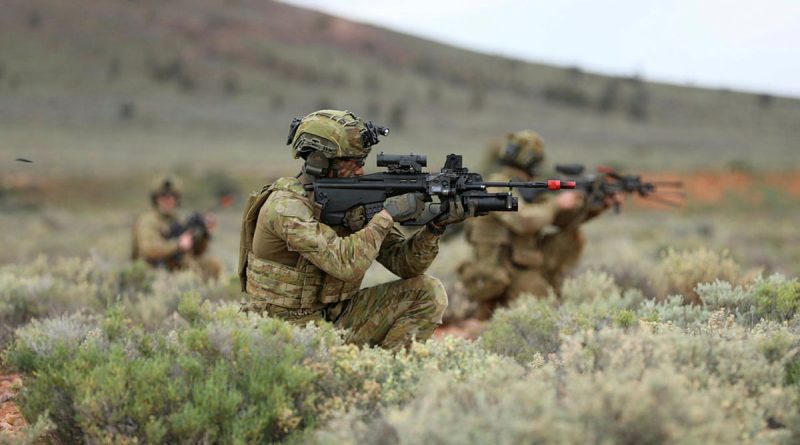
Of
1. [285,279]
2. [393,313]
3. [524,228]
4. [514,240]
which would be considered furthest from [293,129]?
[514,240]

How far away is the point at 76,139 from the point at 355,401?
121 ft

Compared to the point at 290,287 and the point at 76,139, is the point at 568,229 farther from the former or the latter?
the point at 76,139

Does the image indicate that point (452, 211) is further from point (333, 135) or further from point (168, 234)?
point (168, 234)

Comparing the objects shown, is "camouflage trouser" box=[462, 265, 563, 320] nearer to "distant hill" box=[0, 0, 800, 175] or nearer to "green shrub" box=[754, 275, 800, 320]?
"green shrub" box=[754, 275, 800, 320]

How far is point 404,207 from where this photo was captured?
4.75 m

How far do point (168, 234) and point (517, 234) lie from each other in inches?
168

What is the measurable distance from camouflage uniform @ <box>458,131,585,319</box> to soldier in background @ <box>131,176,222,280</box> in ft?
10.8

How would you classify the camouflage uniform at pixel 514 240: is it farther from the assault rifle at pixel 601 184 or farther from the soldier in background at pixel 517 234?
the assault rifle at pixel 601 184

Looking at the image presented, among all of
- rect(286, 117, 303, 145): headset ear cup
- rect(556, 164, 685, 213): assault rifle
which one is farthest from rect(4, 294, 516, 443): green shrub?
rect(556, 164, 685, 213): assault rifle

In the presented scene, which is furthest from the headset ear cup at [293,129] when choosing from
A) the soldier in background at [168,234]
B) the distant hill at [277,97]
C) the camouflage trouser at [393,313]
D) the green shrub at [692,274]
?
the distant hill at [277,97]

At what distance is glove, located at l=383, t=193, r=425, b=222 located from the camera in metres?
4.75

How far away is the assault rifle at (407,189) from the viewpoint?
4.80 m

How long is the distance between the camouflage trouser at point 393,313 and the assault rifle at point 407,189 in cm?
60

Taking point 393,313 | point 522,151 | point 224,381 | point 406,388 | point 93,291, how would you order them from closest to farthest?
1. point 224,381
2. point 406,388
3. point 393,313
4. point 93,291
5. point 522,151
